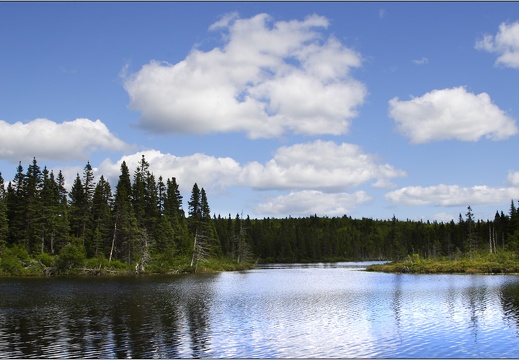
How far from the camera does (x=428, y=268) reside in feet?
325

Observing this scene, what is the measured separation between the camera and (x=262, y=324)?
35.4 m

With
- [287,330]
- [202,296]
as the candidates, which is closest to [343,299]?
[202,296]

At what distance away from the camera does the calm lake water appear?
2681cm

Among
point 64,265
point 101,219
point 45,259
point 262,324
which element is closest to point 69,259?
point 64,265

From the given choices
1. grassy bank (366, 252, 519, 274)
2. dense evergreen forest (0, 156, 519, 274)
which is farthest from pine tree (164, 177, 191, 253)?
grassy bank (366, 252, 519, 274)

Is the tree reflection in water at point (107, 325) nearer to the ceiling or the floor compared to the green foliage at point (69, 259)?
nearer to the floor

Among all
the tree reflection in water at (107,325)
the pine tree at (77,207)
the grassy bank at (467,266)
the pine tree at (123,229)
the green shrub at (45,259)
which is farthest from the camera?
the pine tree at (77,207)

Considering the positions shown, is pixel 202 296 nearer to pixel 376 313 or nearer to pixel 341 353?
pixel 376 313

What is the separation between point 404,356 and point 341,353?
3258mm

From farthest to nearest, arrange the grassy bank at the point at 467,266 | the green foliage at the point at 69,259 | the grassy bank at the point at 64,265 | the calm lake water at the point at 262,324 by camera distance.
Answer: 1. the green foliage at the point at 69,259
2. the grassy bank at the point at 467,266
3. the grassy bank at the point at 64,265
4. the calm lake water at the point at 262,324

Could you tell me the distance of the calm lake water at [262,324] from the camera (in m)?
26.8

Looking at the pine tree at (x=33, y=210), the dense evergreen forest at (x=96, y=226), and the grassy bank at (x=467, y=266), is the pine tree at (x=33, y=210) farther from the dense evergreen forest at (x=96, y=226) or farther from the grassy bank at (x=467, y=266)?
the grassy bank at (x=467, y=266)

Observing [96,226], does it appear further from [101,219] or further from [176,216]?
[176,216]

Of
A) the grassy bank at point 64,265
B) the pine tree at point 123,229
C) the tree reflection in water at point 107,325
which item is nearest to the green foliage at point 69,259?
the grassy bank at point 64,265
